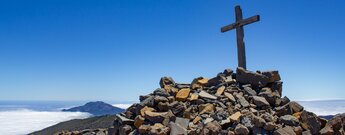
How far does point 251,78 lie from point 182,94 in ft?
8.06

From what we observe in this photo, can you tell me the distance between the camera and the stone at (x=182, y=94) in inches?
469

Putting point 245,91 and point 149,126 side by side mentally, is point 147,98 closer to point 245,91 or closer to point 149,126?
point 149,126

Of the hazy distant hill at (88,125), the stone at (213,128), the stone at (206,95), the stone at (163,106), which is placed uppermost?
the stone at (206,95)

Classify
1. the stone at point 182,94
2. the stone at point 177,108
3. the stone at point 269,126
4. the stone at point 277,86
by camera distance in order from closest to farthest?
1. the stone at point 269,126
2. the stone at point 177,108
3. the stone at point 182,94
4. the stone at point 277,86

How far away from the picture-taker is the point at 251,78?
40.1ft

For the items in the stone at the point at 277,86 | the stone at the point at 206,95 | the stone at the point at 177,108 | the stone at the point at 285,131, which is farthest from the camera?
the stone at the point at 277,86

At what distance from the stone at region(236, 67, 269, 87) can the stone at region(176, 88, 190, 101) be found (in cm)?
190

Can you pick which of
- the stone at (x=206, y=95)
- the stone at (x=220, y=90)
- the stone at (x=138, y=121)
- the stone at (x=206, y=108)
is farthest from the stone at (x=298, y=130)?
the stone at (x=138, y=121)

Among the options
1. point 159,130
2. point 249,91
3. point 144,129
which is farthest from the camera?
point 249,91

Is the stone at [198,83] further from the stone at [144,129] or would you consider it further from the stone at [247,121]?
the stone at [247,121]

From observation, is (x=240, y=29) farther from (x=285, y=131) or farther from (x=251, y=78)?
(x=285, y=131)

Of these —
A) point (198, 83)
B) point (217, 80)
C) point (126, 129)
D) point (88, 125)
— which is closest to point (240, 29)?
point (217, 80)

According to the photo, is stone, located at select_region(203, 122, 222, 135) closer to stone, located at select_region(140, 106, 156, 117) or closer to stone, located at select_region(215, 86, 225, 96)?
stone, located at select_region(215, 86, 225, 96)

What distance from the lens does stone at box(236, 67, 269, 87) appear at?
39.7 feet
